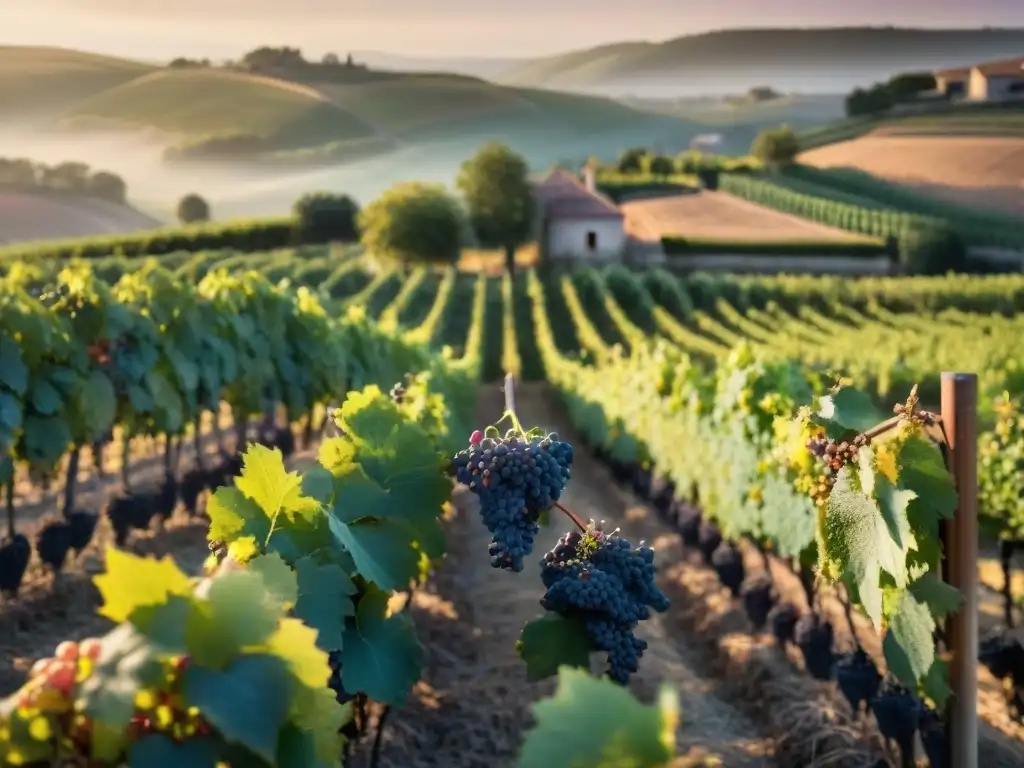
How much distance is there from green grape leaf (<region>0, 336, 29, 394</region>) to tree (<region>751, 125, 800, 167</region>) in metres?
27.4

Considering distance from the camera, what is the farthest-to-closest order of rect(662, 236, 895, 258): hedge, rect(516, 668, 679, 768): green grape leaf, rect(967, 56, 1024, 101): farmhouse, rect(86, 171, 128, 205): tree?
rect(662, 236, 895, 258): hedge → rect(86, 171, 128, 205): tree → rect(967, 56, 1024, 101): farmhouse → rect(516, 668, 679, 768): green grape leaf

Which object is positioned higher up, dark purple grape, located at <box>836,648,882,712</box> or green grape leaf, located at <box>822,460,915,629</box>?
green grape leaf, located at <box>822,460,915,629</box>

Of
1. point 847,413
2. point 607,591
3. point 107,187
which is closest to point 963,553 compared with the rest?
point 847,413

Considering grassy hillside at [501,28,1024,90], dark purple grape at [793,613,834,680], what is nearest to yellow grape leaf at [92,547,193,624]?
dark purple grape at [793,613,834,680]

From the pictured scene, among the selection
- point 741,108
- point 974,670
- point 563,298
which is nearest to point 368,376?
point 974,670

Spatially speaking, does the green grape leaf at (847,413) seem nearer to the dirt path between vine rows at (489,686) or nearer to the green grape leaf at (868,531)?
the green grape leaf at (868,531)

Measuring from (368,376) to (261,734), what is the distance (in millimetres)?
6294

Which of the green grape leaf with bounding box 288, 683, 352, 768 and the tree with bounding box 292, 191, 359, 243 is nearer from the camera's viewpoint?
the green grape leaf with bounding box 288, 683, 352, 768

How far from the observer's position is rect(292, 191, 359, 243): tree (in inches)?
1297

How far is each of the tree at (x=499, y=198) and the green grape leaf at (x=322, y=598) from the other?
27.1 meters

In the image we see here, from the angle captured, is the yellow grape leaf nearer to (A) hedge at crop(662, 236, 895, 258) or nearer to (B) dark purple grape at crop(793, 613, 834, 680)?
(B) dark purple grape at crop(793, 613, 834, 680)

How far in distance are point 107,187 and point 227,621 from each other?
87.6ft

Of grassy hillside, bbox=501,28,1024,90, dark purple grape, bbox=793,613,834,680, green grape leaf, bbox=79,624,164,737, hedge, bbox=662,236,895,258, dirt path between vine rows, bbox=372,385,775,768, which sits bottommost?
hedge, bbox=662,236,895,258

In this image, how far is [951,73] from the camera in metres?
26.0
